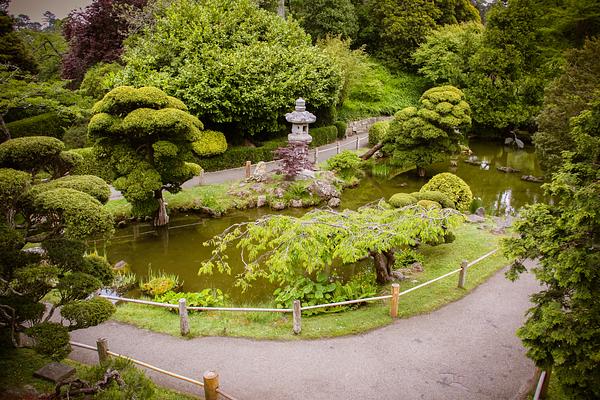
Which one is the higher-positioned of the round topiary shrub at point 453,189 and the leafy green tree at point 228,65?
the leafy green tree at point 228,65

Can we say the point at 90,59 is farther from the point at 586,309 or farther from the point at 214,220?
the point at 586,309

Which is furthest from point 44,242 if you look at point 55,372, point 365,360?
point 365,360

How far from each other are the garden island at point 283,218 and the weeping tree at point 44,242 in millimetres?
40

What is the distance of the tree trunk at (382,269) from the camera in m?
11.5

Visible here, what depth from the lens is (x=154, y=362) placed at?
8.60m

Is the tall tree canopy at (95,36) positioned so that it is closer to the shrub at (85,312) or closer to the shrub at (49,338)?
the shrub at (85,312)

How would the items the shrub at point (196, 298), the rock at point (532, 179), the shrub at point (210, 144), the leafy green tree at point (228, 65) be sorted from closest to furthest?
1. the shrub at point (196, 298)
2. the leafy green tree at point (228, 65)
3. the shrub at point (210, 144)
4. the rock at point (532, 179)

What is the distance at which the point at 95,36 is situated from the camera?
26047 mm

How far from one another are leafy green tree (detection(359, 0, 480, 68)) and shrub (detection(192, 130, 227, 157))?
71.4 feet

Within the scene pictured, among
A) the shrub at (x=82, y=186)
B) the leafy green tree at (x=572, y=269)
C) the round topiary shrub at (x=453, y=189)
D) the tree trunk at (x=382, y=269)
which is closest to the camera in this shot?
the leafy green tree at (x=572, y=269)

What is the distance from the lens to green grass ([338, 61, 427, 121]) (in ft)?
114

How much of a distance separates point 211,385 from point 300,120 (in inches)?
526

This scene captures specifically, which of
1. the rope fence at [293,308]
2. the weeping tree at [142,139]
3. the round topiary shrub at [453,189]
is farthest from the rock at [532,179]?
the weeping tree at [142,139]

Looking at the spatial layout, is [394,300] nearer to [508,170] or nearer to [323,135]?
[508,170]
